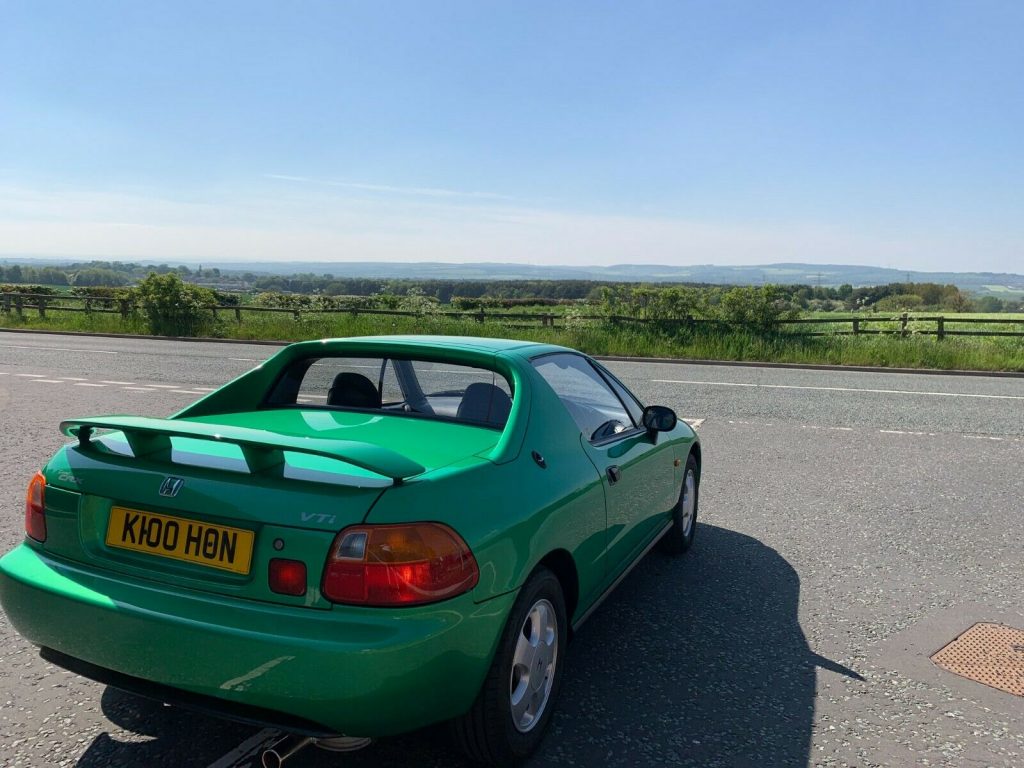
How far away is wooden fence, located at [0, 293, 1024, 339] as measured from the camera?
21.3 m

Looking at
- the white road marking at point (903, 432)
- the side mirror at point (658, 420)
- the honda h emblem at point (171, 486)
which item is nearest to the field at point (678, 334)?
the white road marking at point (903, 432)

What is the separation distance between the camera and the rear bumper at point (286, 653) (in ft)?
7.02

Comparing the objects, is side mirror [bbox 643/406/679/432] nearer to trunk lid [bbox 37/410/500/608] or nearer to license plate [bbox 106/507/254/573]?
trunk lid [bbox 37/410/500/608]

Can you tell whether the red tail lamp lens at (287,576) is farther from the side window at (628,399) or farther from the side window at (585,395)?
the side window at (628,399)

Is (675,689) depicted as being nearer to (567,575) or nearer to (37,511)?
(567,575)

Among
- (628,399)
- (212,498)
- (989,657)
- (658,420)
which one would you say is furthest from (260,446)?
(989,657)

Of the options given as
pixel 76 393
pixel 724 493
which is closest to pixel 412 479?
pixel 724 493

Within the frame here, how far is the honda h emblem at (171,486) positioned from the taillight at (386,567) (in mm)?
563

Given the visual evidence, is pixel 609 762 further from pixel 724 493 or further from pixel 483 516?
pixel 724 493

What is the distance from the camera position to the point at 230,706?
2271 millimetres

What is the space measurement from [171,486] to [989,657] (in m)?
3.50

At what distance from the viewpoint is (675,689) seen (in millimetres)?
3195

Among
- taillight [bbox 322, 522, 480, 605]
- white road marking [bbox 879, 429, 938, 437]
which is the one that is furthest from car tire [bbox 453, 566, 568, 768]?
white road marking [bbox 879, 429, 938, 437]

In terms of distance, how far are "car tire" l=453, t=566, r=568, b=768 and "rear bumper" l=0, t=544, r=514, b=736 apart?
0.27 feet
